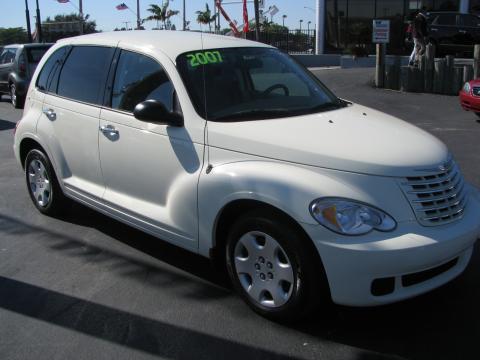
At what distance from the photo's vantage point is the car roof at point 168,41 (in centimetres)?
429

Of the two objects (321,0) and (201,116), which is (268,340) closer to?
(201,116)

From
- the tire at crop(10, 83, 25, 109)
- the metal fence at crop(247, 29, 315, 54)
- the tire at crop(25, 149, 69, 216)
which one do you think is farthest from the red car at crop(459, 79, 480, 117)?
the metal fence at crop(247, 29, 315, 54)

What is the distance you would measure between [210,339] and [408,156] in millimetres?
1640

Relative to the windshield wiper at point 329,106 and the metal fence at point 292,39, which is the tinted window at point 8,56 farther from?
the metal fence at point 292,39

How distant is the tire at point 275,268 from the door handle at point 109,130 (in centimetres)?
145

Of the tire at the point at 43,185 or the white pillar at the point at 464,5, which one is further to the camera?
the white pillar at the point at 464,5

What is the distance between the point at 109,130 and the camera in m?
4.50

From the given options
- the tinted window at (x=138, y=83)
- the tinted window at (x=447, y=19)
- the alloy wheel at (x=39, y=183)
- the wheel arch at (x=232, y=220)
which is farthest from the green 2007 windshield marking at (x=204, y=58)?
the tinted window at (x=447, y=19)

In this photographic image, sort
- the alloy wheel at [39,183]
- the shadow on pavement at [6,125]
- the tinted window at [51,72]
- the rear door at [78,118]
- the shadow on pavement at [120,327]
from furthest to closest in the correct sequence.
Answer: the shadow on pavement at [6,125]
the alloy wheel at [39,183]
the tinted window at [51,72]
the rear door at [78,118]
the shadow on pavement at [120,327]

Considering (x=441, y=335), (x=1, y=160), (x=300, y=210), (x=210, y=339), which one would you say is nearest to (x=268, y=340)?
(x=210, y=339)

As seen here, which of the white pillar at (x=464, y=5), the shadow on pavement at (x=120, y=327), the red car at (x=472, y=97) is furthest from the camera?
the white pillar at (x=464, y=5)

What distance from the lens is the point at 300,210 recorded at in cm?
316

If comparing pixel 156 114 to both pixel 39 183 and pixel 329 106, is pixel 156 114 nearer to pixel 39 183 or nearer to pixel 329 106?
pixel 329 106

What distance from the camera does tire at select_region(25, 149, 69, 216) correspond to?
17.9 ft
